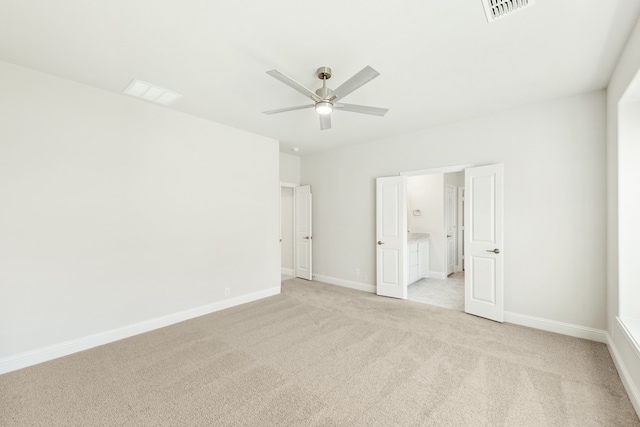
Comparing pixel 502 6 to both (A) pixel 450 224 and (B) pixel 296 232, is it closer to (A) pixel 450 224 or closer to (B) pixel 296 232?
(B) pixel 296 232

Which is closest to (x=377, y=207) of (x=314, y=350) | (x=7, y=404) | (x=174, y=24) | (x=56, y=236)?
(x=314, y=350)

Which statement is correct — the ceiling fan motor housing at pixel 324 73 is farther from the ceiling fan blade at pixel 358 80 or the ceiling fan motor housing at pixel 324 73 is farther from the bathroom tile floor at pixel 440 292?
the bathroom tile floor at pixel 440 292

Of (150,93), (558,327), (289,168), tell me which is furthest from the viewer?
(289,168)

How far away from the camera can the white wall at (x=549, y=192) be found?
3023mm

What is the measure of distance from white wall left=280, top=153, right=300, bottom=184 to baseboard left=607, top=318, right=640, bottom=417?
203 inches

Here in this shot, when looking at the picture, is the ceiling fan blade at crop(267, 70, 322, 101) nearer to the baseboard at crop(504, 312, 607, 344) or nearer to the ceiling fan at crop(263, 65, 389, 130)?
the ceiling fan at crop(263, 65, 389, 130)

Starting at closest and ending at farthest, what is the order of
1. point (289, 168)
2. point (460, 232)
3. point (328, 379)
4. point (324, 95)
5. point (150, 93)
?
point (328, 379) → point (324, 95) → point (150, 93) → point (289, 168) → point (460, 232)

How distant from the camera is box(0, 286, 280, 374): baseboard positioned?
2494 millimetres

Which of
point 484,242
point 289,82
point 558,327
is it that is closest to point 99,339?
point 289,82

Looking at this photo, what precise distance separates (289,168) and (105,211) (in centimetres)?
353

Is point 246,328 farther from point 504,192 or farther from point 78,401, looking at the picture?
point 504,192

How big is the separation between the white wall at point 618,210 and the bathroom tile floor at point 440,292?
167 centimetres

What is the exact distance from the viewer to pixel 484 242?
3.67m

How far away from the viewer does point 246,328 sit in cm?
337
